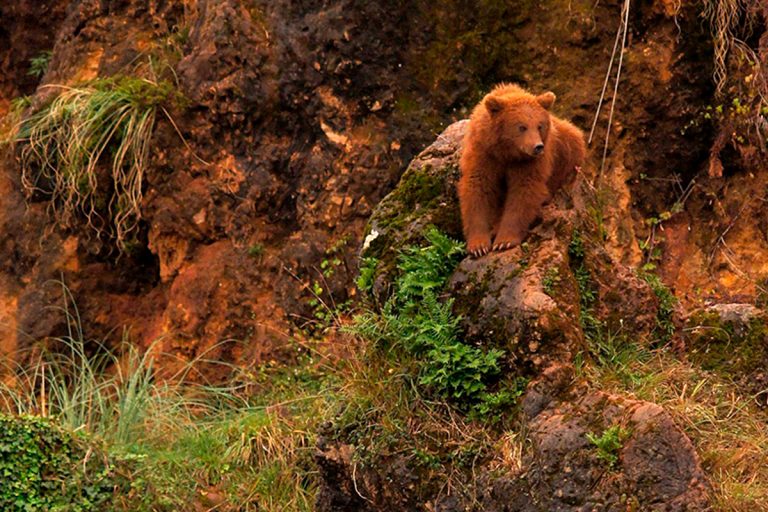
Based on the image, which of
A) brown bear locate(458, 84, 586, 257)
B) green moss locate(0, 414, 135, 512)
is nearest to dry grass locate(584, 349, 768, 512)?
brown bear locate(458, 84, 586, 257)

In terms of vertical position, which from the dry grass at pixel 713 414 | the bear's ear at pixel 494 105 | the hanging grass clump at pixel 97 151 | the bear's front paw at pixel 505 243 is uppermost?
the bear's ear at pixel 494 105

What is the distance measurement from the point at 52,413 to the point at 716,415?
4.38 m

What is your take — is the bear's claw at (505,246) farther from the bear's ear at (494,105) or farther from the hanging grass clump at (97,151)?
the hanging grass clump at (97,151)

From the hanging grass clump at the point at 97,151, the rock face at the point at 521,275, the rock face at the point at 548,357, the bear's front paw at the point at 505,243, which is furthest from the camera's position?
the hanging grass clump at the point at 97,151

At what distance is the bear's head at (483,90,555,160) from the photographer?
6.44 meters

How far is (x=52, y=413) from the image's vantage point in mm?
8461

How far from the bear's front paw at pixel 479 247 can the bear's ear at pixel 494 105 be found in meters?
0.67

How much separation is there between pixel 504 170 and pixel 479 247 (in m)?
0.45

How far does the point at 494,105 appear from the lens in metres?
6.59

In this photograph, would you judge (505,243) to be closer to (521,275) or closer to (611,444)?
(521,275)

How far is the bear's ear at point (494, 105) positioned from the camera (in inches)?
259

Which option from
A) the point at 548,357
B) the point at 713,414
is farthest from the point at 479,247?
the point at 713,414

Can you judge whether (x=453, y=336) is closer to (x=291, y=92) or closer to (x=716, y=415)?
(x=716, y=415)

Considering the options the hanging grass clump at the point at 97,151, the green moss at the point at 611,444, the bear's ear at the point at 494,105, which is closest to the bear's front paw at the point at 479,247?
the bear's ear at the point at 494,105
